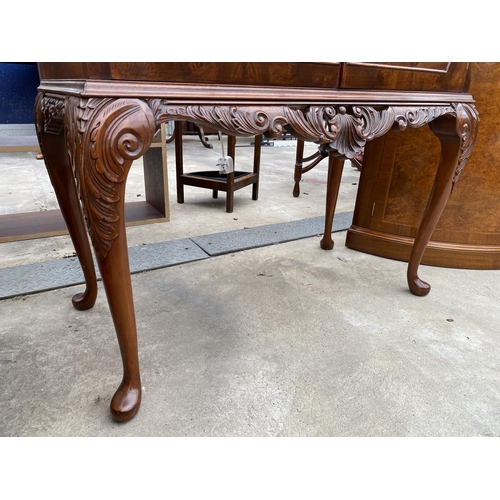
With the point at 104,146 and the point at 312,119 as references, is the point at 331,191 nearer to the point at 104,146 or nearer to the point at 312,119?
the point at 312,119

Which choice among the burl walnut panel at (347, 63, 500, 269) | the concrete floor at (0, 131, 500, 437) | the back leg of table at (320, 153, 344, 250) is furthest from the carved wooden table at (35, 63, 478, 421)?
the back leg of table at (320, 153, 344, 250)

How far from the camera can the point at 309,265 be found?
1623 mm

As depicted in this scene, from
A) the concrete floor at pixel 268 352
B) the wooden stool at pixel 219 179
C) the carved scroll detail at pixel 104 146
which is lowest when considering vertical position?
the concrete floor at pixel 268 352

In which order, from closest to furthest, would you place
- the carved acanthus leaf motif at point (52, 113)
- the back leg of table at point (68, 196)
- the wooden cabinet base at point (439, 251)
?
the carved acanthus leaf motif at point (52, 113), the back leg of table at point (68, 196), the wooden cabinet base at point (439, 251)

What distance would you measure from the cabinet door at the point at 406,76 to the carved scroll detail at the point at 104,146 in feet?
1.61

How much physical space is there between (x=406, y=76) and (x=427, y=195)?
2.51 feet

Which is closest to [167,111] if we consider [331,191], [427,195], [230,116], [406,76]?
[230,116]

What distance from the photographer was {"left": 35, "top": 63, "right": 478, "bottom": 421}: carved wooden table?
0.63 metres

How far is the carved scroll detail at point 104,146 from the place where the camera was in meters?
0.62

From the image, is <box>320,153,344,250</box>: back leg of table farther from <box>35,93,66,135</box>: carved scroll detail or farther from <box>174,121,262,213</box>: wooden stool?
<box>35,93,66,135</box>: carved scroll detail

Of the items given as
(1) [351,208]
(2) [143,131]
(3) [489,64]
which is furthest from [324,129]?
(1) [351,208]

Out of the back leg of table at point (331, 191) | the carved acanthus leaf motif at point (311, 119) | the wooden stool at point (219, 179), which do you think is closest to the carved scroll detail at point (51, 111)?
the carved acanthus leaf motif at point (311, 119)

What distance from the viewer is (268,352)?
41.6 inches

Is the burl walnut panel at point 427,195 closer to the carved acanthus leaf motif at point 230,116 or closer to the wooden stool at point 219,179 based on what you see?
the wooden stool at point 219,179
